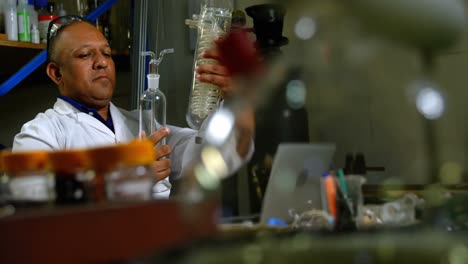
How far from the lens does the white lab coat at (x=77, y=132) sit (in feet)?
5.55

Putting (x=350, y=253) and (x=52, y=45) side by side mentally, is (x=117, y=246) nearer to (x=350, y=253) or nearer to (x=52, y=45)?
(x=350, y=253)

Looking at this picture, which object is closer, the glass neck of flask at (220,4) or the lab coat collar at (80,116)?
the glass neck of flask at (220,4)

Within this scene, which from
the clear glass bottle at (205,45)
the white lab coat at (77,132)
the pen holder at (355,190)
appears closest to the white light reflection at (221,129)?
the pen holder at (355,190)

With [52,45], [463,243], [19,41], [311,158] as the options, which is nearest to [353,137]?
[311,158]

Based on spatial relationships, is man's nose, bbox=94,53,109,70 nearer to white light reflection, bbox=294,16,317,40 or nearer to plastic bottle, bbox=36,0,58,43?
plastic bottle, bbox=36,0,58,43

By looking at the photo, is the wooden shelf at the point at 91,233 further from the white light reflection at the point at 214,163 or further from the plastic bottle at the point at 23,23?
the plastic bottle at the point at 23,23

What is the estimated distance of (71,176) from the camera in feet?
1.50

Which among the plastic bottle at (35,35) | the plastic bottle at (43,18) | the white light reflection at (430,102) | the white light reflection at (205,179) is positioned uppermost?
the plastic bottle at (43,18)

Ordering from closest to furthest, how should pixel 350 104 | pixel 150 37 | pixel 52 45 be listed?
pixel 350 104 → pixel 52 45 → pixel 150 37

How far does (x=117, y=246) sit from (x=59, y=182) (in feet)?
0.30

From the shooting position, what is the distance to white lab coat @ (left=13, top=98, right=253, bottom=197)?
169cm

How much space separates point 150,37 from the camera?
2178 mm

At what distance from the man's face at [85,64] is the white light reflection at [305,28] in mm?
1413

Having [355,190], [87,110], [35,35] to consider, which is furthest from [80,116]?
[355,190]
